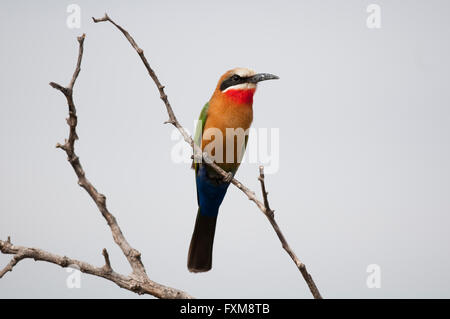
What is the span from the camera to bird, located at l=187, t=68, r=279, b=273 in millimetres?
3551

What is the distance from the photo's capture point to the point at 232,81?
141 inches

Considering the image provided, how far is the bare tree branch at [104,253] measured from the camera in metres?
2.17

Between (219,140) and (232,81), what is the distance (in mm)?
443

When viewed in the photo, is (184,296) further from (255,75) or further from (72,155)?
(255,75)

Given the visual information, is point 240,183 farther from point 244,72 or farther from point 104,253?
point 244,72

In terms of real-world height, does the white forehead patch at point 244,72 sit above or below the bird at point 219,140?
above

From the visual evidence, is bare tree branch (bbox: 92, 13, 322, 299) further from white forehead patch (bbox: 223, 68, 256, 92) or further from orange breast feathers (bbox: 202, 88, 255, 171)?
white forehead patch (bbox: 223, 68, 256, 92)

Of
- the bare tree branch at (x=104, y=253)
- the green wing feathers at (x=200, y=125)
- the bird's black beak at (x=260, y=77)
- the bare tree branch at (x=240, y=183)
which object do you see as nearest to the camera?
the bare tree branch at (x=240, y=183)

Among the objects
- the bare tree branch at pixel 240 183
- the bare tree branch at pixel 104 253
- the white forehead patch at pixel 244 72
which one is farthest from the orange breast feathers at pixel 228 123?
the bare tree branch at pixel 104 253

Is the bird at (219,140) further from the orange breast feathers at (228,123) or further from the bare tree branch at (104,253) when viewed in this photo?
the bare tree branch at (104,253)

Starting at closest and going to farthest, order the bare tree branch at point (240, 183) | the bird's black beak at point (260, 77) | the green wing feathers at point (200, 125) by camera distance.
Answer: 1. the bare tree branch at point (240, 183)
2. the bird's black beak at point (260, 77)
3. the green wing feathers at point (200, 125)

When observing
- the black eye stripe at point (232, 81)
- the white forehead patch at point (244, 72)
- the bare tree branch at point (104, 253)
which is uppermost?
the white forehead patch at point (244, 72)

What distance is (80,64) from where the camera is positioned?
2.17m

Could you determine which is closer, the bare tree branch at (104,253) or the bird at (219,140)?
the bare tree branch at (104,253)
